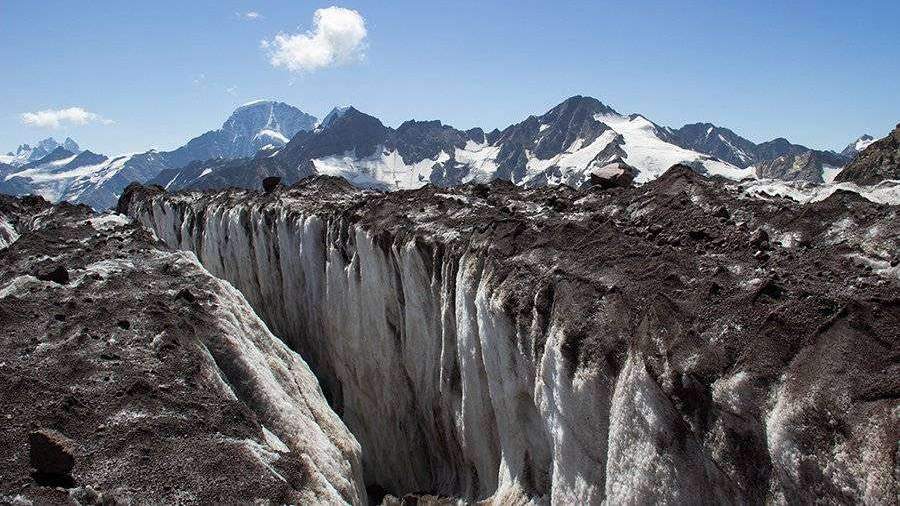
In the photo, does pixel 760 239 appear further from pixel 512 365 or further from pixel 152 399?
pixel 152 399

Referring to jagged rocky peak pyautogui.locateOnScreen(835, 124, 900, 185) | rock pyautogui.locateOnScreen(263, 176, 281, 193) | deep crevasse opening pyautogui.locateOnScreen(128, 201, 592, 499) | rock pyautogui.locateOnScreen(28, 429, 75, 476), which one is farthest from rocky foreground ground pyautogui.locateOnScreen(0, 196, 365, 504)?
jagged rocky peak pyautogui.locateOnScreen(835, 124, 900, 185)

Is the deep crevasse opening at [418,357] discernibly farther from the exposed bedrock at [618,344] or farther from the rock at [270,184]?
the rock at [270,184]

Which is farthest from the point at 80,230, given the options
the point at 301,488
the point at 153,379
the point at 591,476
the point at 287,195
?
the point at 591,476

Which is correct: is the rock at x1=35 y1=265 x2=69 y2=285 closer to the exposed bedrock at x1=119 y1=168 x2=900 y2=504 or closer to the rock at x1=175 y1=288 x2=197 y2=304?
the rock at x1=175 y1=288 x2=197 y2=304

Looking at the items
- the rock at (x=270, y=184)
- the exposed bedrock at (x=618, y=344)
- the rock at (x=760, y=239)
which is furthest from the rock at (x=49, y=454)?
the rock at (x=270, y=184)

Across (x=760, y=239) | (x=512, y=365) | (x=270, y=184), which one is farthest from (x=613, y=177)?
(x=270, y=184)

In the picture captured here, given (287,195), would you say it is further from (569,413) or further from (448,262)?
(569,413)
